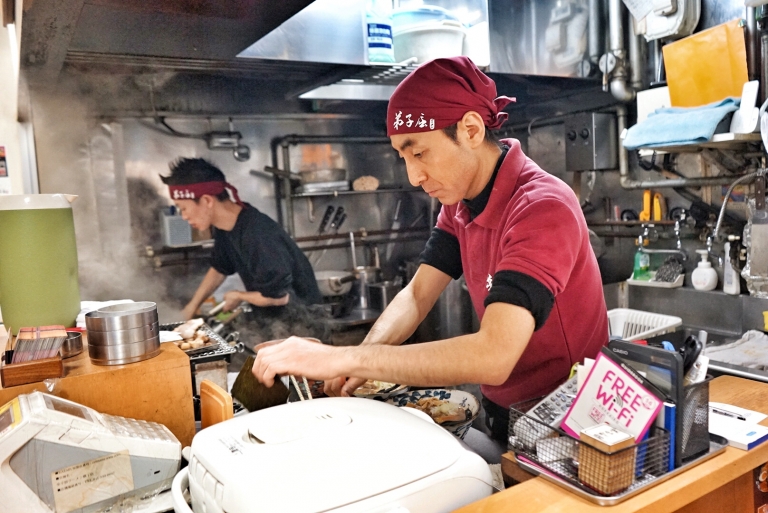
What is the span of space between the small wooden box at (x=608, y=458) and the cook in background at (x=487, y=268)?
0.94ft

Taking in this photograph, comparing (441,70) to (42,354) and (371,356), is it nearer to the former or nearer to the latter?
(371,356)

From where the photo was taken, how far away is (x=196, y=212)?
388 cm

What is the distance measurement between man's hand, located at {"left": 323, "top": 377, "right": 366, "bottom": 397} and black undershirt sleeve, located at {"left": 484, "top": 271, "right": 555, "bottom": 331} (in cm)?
45

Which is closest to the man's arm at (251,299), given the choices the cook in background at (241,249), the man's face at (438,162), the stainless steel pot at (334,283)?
the cook in background at (241,249)

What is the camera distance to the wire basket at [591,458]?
37.2 inches

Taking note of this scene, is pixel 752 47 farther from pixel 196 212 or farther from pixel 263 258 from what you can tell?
pixel 196 212

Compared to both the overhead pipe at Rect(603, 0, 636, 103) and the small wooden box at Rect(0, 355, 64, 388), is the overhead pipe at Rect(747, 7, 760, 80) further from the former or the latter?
the small wooden box at Rect(0, 355, 64, 388)

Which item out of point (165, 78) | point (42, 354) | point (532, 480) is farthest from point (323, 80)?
point (532, 480)

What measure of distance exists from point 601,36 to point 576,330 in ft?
8.60

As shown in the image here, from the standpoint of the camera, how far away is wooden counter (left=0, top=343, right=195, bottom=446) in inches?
45.0

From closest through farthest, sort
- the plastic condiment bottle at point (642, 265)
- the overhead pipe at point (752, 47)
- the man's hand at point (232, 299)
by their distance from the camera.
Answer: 1. the overhead pipe at point (752, 47)
2. the plastic condiment bottle at point (642, 265)
3. the man's hand at point (232, 299)

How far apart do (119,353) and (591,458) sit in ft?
3.07

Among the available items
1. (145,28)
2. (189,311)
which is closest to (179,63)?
(145,28)

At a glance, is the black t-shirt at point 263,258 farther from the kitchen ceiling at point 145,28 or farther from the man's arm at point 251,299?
the kitchen ceiling at point 145,28
